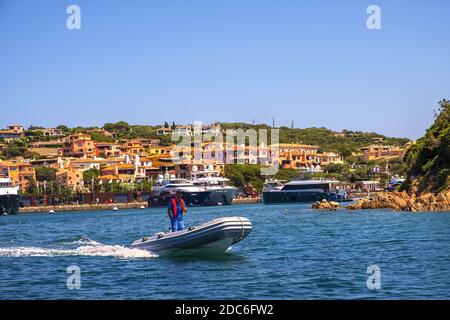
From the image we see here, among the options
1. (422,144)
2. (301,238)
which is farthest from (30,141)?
(301,238)

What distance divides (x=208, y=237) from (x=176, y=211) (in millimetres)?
1621

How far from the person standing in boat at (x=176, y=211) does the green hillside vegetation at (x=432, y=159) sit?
32180 mm

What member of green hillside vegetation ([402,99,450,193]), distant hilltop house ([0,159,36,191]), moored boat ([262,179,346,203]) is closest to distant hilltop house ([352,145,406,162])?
moored boat ([262,179,346,203])

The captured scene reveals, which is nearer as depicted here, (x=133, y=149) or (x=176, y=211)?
(x=176, y=211)

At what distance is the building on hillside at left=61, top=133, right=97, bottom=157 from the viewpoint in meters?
153

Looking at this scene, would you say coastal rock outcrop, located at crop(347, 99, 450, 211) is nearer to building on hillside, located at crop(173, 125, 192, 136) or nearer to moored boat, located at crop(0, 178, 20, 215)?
moored boat, located at crop(0, 178, 20, 215)

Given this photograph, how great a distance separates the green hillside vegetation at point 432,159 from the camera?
57.1 meters

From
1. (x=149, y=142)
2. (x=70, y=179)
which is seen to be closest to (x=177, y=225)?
(x=70, y=179)

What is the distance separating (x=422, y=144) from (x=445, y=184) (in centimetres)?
1025

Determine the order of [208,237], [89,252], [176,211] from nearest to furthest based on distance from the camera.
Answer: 1. [208,237]
2. [176,211]
3. [89,252]

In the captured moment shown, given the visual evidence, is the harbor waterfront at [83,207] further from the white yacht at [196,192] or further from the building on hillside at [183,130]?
the building on hillside at [183,130]

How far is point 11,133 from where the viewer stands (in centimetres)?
18362

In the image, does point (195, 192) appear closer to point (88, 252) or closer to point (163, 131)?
point (163, 131)

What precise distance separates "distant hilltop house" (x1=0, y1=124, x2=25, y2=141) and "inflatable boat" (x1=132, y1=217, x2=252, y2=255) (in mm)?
160501
